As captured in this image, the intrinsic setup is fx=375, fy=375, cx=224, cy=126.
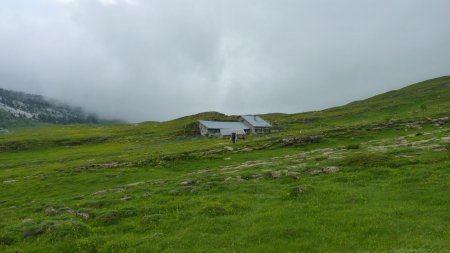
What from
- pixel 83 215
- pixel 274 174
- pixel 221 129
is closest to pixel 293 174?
pixel 274 174

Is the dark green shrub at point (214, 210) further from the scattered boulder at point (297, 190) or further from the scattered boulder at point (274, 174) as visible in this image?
the scattered boulder at point (274, 174)

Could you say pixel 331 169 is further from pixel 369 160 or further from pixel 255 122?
pixel 255 122

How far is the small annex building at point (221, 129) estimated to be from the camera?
454 ft

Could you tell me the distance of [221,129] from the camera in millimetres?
140125

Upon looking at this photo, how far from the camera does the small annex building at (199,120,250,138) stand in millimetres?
138375

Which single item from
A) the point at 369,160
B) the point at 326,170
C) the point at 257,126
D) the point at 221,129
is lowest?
the point at 326,170

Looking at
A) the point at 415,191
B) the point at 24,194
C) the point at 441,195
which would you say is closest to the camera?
the point at 441,195

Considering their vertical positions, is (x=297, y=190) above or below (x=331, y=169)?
below

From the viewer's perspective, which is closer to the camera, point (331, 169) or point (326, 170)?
point (326, 170)

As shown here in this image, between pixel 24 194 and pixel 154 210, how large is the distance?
2791 centimetres

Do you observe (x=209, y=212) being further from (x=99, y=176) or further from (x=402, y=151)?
(x=99, y=176)

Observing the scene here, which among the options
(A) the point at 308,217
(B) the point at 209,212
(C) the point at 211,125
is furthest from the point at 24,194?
(C) the point at 211,125

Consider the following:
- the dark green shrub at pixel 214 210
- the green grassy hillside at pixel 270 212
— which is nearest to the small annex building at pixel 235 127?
the green grassy hillside at pixel 270 212

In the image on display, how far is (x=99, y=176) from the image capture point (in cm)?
5516
